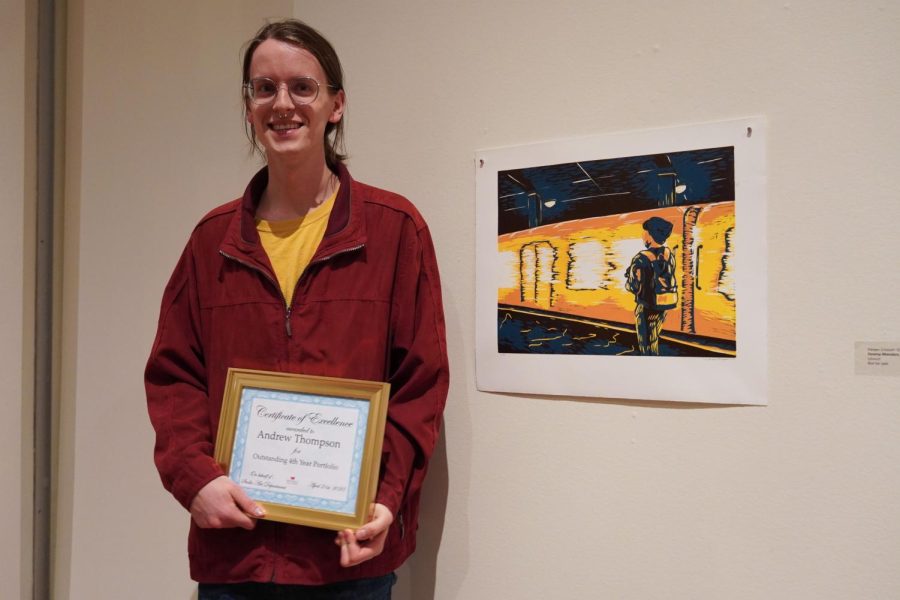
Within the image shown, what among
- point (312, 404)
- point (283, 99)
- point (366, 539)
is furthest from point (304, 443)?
point (283, 99)

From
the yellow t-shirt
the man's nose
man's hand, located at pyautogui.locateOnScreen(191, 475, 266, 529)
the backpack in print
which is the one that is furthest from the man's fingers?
the backpack in print

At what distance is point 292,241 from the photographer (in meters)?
1.26

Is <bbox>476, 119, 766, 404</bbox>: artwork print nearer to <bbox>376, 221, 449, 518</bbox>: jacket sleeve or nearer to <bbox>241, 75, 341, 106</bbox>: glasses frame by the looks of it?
<bbox>376, 221, 449, 518</bbox>: jacket sleeve

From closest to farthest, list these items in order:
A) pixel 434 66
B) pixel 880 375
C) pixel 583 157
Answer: pixel 880 375
pixel 583 157
pixel 434 66

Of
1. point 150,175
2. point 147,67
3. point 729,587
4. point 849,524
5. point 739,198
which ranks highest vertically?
point 147,67

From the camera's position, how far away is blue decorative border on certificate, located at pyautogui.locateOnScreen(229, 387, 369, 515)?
3.57 ft

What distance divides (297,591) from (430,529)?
34cm

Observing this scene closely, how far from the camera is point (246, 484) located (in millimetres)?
1141

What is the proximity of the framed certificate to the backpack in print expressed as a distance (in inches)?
19.5

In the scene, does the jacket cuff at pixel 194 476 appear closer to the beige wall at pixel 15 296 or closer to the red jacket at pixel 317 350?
the red jacket at pixel 317 350

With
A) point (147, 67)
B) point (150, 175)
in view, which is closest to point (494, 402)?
point (150, 175)

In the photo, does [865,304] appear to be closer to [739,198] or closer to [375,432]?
[739,198]

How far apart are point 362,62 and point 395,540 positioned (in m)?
0.98

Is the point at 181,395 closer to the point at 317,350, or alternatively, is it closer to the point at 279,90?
the point at 317,350
